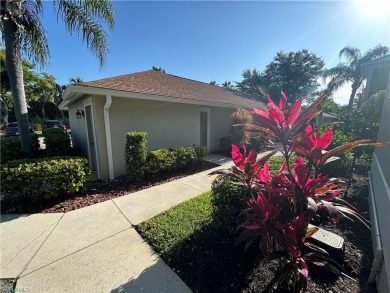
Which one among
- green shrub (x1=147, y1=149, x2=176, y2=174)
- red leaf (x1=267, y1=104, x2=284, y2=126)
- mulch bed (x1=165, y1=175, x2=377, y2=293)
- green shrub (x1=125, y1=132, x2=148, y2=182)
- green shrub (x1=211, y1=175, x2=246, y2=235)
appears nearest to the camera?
red leaf (x1=267, y1=104, x2=284, y2=126)

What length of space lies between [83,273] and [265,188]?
270 cm

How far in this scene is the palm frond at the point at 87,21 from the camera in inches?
232

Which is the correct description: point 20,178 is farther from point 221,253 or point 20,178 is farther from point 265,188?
point 265,188

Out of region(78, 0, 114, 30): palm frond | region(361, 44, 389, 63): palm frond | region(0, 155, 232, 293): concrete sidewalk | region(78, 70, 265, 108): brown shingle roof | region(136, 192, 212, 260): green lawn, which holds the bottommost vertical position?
region(0, 155, 232, 293): concrete sidewalk

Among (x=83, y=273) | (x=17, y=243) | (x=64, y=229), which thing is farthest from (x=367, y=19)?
(x=17, y=243)

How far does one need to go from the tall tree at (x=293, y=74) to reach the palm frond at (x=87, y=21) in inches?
1018

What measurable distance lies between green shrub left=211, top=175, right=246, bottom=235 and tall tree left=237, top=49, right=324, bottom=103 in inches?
1117

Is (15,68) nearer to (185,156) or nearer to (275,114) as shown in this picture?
(185,156)

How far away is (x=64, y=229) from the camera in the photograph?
139 inches

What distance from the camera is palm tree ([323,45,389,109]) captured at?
23506mm

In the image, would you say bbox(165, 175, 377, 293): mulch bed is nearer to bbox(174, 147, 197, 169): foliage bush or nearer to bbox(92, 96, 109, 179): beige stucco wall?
bbox(174, 147, 197, 169): foliage bush

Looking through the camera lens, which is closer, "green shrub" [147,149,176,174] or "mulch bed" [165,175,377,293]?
"mulch bed" [165,175,377,293]

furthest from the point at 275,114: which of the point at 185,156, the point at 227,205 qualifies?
the point at 185,156

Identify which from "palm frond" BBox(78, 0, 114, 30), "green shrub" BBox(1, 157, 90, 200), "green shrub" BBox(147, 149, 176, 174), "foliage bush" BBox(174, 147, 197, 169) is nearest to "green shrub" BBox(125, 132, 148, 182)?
"green shrub" BBox(147, 149, 176, 174)
